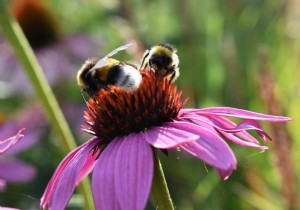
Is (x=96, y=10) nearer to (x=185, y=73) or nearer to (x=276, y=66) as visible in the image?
(x=185, y=73)

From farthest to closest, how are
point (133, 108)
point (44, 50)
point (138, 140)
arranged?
point (44, 50) < point (133, 108) < point (138, 140)

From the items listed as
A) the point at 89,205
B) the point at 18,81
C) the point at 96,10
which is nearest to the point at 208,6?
the point at 96,10

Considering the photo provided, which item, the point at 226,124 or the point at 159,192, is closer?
the point at 159,192

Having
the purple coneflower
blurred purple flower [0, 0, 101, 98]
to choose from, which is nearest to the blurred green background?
blurred purple flower [0, 0, 101, 98]

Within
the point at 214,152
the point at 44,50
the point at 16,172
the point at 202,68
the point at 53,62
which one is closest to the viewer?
the point at 214,152

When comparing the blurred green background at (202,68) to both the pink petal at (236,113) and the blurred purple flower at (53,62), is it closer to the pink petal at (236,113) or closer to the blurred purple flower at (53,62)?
the blurred purple flower at (53,62)

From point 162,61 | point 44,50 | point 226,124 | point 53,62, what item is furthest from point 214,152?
point 44,50

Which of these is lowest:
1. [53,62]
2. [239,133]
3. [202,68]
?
[202,68]

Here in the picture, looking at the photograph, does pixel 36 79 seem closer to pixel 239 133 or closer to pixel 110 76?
pixel 110 76
